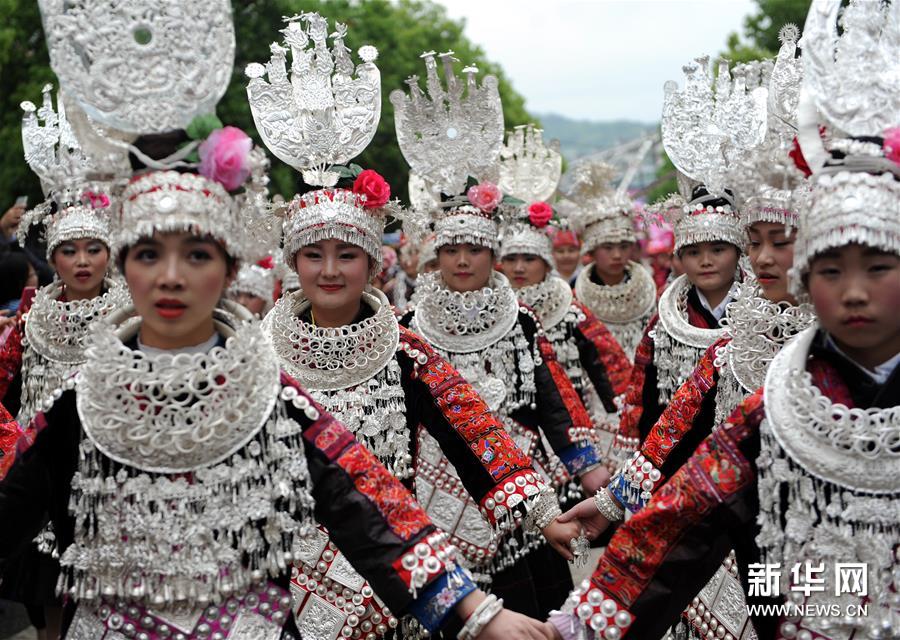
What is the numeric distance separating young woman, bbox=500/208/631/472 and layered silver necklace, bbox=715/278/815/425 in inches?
105

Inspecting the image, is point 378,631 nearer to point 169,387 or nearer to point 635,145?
point 169,387

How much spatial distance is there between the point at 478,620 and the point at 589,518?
1228 millimetres

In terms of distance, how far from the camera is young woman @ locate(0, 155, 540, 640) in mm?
→ 2762

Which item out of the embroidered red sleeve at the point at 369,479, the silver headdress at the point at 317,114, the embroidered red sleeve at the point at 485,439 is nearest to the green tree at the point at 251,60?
the silver headdress at the point at 317,114

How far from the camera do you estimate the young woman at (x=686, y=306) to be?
206 inches

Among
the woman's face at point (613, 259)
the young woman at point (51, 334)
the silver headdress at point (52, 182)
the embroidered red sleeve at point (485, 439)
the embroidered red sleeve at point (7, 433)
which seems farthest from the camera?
the woman's face at point (613, 259)

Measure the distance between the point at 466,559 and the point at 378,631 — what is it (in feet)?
3.22

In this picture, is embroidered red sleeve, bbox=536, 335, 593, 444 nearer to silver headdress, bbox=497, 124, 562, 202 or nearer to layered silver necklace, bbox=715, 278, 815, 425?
layered silver necklace, bbox=715, 278, 815, 425

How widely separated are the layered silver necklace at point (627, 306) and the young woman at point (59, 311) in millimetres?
3929

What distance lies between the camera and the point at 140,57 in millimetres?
2766

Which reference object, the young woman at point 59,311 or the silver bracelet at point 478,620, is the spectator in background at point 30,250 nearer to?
the young woman at point 59,311

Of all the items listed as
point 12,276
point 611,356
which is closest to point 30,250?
point 12,276

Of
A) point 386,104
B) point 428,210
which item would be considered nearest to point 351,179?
point 428,210

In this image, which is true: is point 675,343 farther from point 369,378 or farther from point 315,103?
point 315,103
